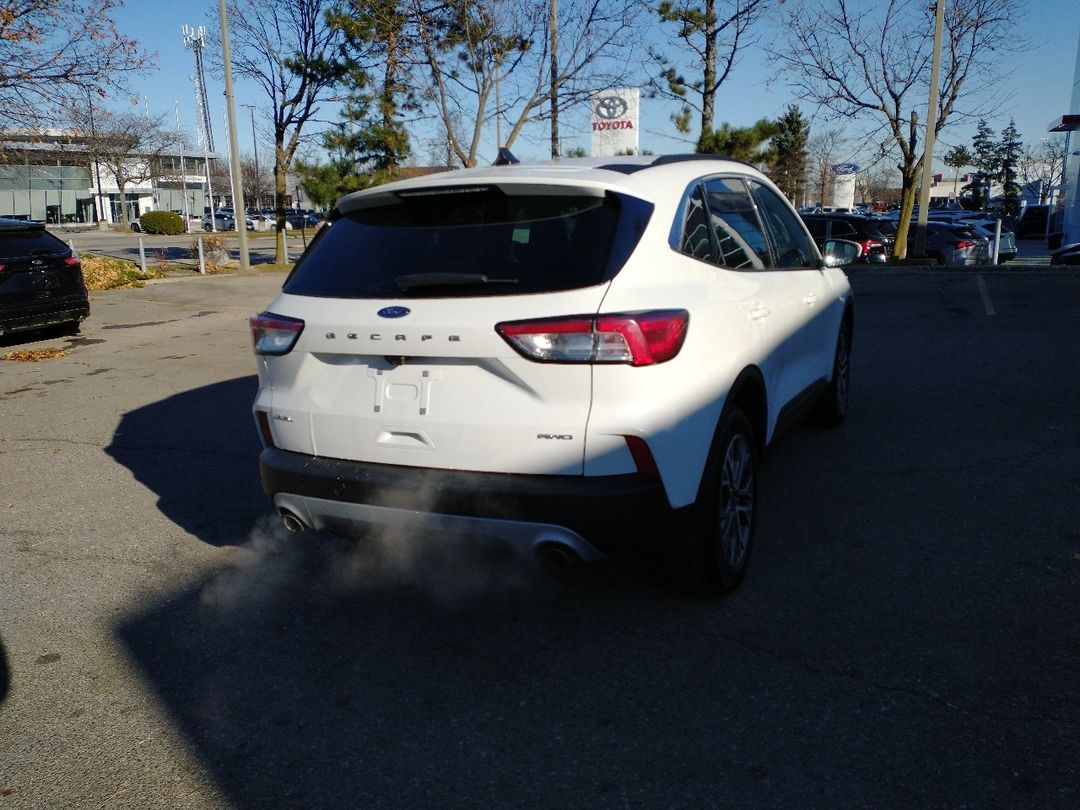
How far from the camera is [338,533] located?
3.56 m

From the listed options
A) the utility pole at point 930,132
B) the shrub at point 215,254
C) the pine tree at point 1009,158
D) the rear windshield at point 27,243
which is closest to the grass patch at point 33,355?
the rear windshield at point 27,243

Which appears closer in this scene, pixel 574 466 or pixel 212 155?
pixel 574 466

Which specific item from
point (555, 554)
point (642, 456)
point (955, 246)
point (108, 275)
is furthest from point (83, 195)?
point (642, 456)

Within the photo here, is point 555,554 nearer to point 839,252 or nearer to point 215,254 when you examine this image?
point 839,252

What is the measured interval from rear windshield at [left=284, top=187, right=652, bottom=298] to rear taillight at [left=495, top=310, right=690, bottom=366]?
5.7 inches

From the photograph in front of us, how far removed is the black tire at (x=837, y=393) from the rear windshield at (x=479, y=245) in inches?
127

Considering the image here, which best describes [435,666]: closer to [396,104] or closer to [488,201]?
[488,201]

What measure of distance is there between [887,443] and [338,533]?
13.1 ft

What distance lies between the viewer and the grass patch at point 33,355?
34.5ft

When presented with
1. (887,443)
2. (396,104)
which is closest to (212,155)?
(396,104)

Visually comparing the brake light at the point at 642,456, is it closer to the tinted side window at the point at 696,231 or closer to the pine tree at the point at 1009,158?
the tinted side window at the point at 696,231

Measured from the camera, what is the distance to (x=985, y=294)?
13961mm

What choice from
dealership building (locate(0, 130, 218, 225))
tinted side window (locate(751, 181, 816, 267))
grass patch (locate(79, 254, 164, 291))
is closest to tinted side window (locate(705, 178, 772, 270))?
tinted side window (locate(751, 181, 816, 267))

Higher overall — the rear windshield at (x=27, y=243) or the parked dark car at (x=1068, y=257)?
the rear windshield at (x=27, y=243)
